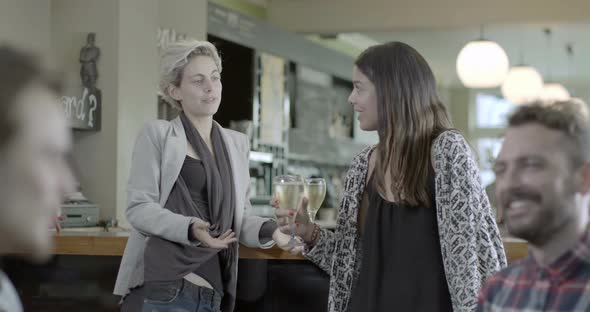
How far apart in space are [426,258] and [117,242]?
1.33m

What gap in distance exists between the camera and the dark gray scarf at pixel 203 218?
9.20 feet

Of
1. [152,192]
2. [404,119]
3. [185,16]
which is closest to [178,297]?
[152,192]

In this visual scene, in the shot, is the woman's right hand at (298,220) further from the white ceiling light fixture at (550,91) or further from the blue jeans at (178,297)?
the white ceiling light fixture at (550,91)

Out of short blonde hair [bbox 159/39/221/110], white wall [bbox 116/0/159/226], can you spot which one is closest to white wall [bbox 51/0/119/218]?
white wall [bbox 116/0/159/226]

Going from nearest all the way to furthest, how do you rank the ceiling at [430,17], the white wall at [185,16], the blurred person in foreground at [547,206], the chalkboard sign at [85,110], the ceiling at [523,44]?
1. the blurred person in foreground at [547,206]
2. the chalkboard sign at [85,110]
3. the white wall at [185,16]
4. the ceiling at [430,17]
5. the ceiling at [523,44]

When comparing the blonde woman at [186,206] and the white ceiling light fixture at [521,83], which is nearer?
the blonde woman at [186,206]

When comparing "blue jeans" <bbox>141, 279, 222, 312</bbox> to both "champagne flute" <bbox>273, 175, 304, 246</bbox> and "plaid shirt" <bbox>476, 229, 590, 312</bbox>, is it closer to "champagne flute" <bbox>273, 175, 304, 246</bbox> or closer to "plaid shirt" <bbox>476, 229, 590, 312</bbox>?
"champagne flute" <bbox>273, 175, 304, 246</bbox>

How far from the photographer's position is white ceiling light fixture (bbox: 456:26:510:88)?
800 centimetres

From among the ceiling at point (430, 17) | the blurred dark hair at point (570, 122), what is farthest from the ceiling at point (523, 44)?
the blurred dark hair at point (570, 122)

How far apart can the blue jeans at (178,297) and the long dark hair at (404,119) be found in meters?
0.62

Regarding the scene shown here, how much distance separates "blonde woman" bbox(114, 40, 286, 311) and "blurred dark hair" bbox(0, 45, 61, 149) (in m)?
1.76

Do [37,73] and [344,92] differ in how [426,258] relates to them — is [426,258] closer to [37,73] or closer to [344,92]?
[37,73]

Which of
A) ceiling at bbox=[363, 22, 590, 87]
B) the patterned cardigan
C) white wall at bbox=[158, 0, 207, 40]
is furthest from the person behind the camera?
ceiling at bbox=[363, 22, 590, 87]

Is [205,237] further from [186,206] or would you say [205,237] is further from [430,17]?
[430,17]
